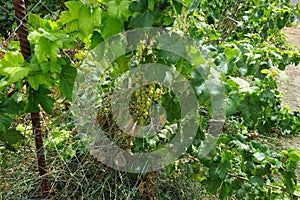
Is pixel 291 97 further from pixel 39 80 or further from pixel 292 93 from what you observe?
pixel 39 80

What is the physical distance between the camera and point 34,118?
4.94 feet

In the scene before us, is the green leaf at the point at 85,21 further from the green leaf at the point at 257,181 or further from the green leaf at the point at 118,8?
the green leaf at the point at 257,181

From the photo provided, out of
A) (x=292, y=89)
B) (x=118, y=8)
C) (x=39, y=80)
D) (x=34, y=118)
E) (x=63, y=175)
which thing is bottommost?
(x=292, y=89)

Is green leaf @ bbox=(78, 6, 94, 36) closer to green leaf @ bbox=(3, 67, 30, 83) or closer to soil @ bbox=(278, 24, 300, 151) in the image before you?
green leaf @ bbox=(3, 67, 30, 83)

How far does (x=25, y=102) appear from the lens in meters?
1.42

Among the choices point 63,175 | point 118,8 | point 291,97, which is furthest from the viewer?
point 291,97

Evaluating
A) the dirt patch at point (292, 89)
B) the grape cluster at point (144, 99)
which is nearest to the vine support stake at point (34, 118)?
the grape cluster at point (144, 99)

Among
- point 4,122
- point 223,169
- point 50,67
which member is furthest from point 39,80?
point 223,169

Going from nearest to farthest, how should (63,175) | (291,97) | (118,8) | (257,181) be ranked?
(118,8) → (257,181) → (63,175) → (291,97)

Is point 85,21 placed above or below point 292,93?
above

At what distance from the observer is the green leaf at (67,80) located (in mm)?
1352

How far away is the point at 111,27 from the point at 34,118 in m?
0.51

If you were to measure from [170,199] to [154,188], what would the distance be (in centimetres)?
10

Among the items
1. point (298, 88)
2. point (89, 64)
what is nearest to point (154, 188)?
point (89, 64)
